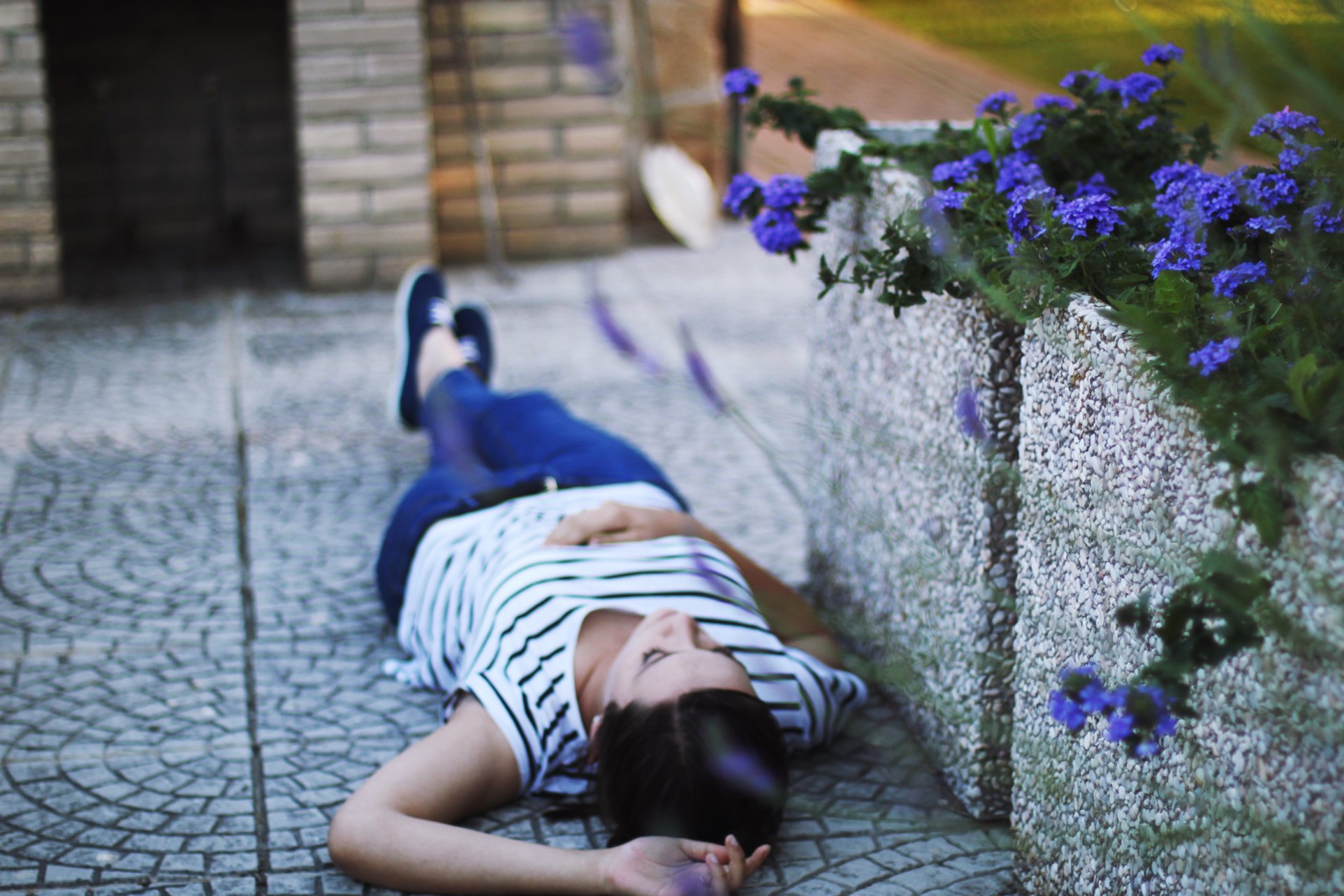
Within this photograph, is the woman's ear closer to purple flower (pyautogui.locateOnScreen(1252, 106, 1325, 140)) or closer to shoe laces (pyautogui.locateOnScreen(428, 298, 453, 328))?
purple flower (pyautogui.locateOnScreen(1252, 106, 1325, 140))

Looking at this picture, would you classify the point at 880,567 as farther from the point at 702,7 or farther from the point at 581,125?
the point at 702,7

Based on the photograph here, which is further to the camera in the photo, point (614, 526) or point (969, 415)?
point (614, 526)

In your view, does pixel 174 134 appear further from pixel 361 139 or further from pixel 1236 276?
pixel 1236 276

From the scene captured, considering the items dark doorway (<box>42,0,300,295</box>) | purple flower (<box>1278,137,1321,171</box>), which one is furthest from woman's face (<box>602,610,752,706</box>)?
dark doorway (<box>42,0,300,295</box>)

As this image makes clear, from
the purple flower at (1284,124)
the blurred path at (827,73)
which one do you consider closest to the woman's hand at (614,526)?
the purple flower at (1284,124)

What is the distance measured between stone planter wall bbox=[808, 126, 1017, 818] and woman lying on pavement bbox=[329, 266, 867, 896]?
192 mm

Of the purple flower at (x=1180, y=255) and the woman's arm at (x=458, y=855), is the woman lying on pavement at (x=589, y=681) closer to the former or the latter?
the woman's arm at (x=458, y=855)

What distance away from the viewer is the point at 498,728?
220 cm

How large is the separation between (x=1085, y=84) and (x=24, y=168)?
465 cm

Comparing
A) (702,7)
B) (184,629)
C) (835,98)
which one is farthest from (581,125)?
(184,629)

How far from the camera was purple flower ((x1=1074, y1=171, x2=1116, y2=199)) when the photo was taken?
2.09 metres

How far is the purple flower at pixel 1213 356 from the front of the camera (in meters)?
1.33

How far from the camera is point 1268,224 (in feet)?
5.28

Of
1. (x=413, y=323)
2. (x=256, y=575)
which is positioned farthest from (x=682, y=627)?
(x=413, y=323)
